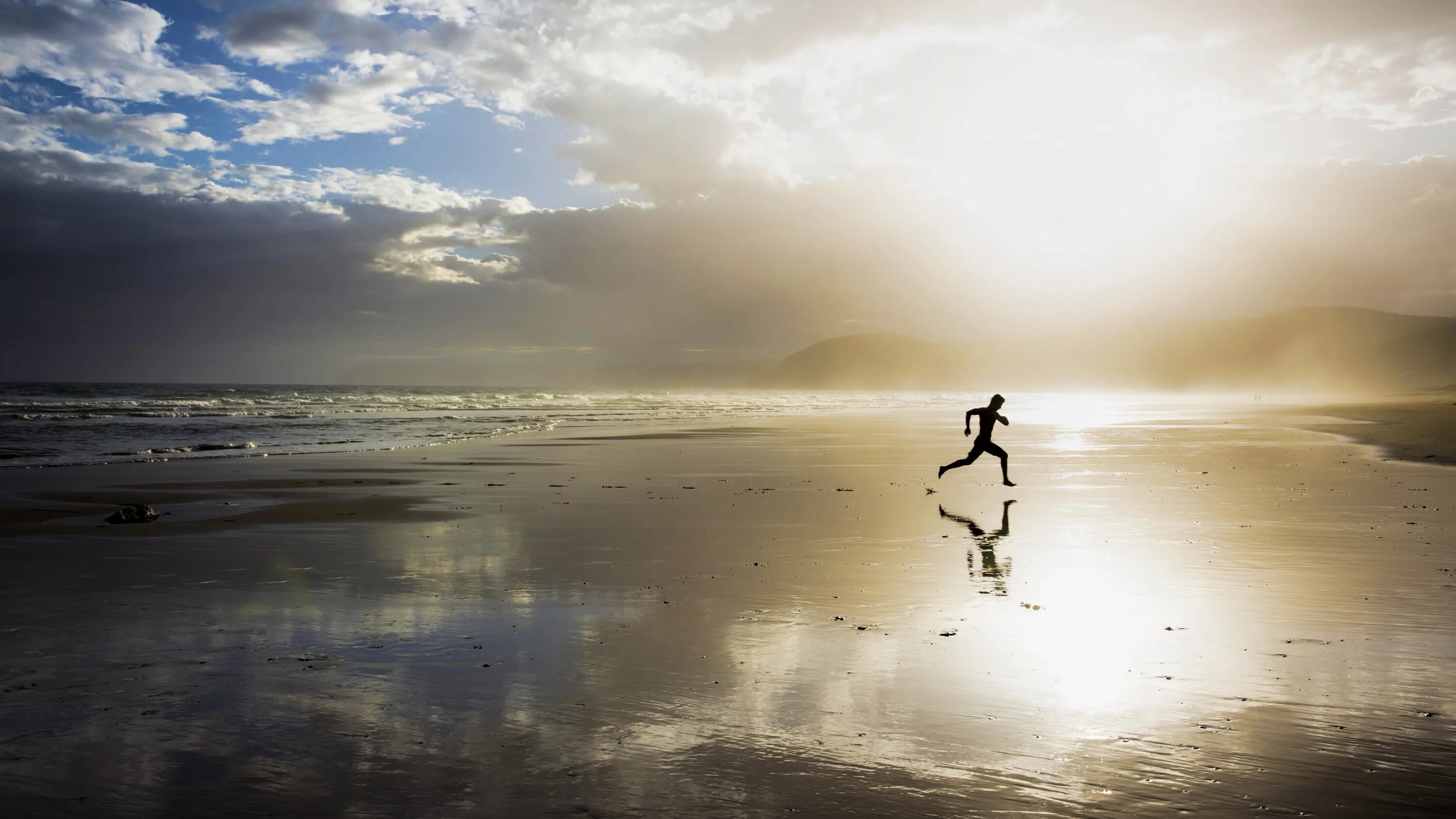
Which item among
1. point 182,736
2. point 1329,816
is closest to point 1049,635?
point 1329,816

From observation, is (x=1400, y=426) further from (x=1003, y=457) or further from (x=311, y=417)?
(x=311, y=417)

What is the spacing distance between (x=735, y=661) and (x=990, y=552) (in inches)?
221

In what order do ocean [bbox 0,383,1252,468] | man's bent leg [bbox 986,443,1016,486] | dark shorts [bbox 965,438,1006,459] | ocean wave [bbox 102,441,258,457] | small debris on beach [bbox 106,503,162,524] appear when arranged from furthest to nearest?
ocean [bbox 0,383,1252,468] < ocean wave [bbox 102,441,258,457] < dark shorts [bbox 965,438,1006,459] < man's bent leg [bbox 986,443,1016,486] < small debris on beach [bbox 106,503,162,524]

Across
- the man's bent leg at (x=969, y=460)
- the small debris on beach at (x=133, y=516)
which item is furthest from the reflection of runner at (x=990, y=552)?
the small debris on beach at (x=133, y=516)

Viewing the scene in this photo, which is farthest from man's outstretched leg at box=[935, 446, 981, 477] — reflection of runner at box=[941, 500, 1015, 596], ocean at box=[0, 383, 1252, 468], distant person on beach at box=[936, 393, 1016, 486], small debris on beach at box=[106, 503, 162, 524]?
ocean at box=[0, 383, 1252, 468]

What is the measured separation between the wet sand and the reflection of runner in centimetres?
8

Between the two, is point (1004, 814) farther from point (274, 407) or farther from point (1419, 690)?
point (274, 407)

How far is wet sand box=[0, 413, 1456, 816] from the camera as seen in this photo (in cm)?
469

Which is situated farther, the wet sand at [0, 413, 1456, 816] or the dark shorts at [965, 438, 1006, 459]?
the dark shorts at [965, 438, 1006, 459]

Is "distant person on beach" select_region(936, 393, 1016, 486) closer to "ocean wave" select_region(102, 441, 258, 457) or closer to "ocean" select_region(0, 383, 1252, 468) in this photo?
"ocean" select_region(0, 383, 1252, 468)

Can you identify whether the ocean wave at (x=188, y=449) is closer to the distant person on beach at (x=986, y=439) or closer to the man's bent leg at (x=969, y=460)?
the man's bent leg at (x=969, y=460)

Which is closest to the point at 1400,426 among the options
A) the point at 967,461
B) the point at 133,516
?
the point at 967,461

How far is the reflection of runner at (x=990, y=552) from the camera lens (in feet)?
31.8

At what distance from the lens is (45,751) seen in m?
5.12
